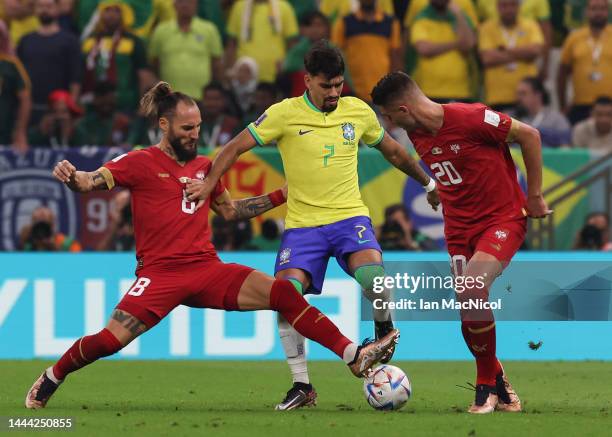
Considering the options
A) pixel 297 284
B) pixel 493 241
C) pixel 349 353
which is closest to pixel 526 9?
pixel 493 241

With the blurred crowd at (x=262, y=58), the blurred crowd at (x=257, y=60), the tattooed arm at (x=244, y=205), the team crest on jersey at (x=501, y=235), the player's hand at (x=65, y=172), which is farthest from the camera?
the blurred crowd at (x=262, y=58)

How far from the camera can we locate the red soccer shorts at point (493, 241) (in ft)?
31.0

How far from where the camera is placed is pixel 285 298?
9.31 m

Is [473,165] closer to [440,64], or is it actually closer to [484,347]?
[484,347]

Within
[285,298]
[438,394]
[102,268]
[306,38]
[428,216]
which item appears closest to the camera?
[285,298]

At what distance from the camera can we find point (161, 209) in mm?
9555

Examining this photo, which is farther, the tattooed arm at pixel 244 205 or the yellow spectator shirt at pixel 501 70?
the yellow spectator shirt at pixel 501 70

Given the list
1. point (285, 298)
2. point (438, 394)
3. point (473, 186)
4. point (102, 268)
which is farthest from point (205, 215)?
point (102, 268)

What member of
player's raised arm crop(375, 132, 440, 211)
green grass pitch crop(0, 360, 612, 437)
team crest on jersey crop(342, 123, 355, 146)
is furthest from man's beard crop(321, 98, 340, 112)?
green grass pitch crop(0, 360, 612, 437)

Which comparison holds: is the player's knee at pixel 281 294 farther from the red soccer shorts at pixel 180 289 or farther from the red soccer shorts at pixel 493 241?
the red soccer shorts at pixel 493 241

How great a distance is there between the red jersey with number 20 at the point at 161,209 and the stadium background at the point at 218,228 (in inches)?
191

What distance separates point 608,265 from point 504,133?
14.1ft

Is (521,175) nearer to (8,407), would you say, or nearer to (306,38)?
(306,38)

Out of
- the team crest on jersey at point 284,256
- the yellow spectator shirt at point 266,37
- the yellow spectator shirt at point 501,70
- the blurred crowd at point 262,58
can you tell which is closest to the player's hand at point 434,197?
the team crest on jersey at point 284,256
